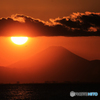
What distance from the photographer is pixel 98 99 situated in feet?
449

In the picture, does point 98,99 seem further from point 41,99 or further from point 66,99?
point 41,99

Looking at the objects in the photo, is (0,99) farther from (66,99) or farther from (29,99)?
(66,99)

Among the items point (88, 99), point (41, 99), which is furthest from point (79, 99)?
point (41, 99)

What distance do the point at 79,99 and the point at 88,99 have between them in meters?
3.83

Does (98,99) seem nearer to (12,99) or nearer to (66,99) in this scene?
(66,99)

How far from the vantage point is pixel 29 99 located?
471 ft

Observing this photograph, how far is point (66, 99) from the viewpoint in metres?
140

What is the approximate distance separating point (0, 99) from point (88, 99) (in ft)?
125

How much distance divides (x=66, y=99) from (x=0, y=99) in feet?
95.1

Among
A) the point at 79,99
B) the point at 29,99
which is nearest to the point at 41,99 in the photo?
the point at 29,99

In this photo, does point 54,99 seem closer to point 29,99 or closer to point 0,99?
point 29,99

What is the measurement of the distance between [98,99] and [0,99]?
42.3 meters

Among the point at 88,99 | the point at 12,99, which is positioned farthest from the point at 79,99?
the point at 12,99

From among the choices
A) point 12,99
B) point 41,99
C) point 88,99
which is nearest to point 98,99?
point 88,99
